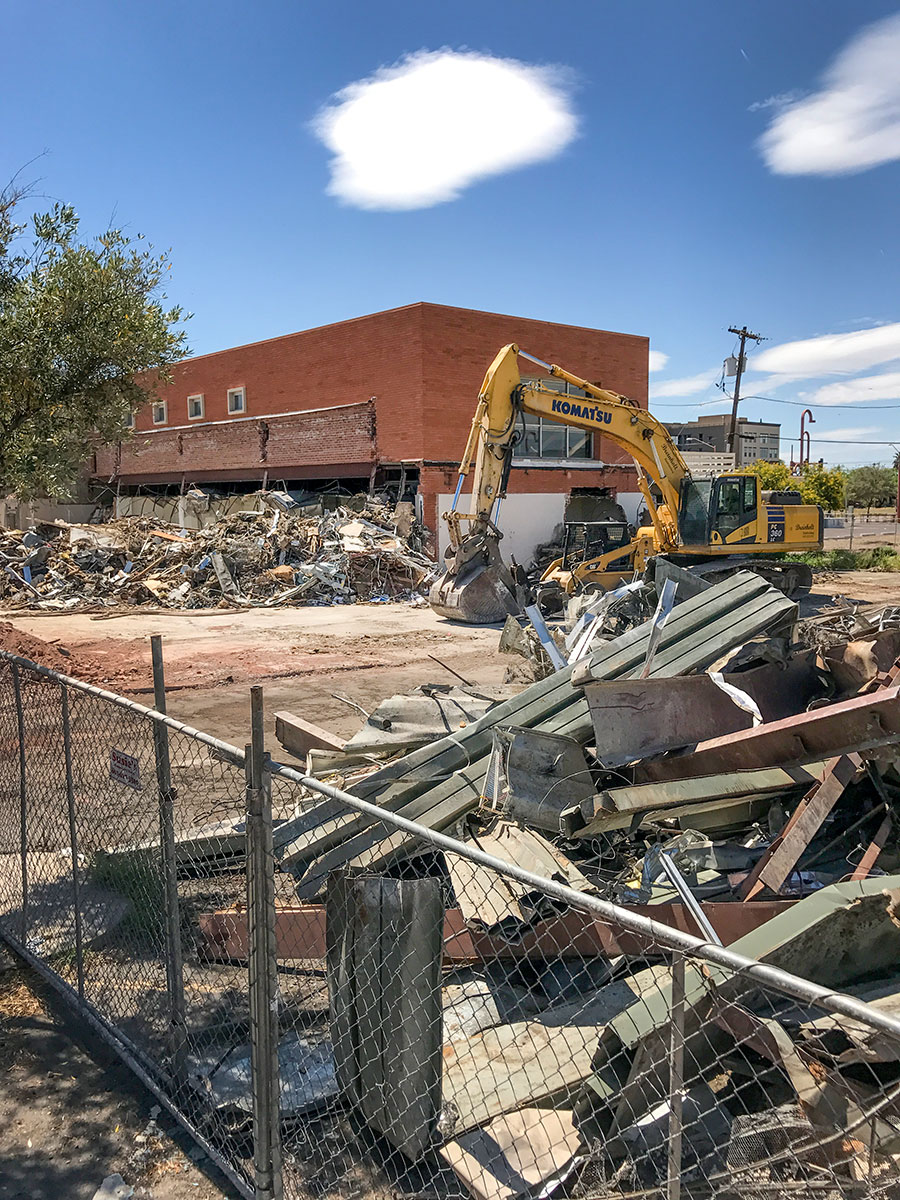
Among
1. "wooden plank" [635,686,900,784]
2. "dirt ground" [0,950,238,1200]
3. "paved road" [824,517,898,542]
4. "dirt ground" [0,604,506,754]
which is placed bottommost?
"dirt ground" [0,950,238,1200]

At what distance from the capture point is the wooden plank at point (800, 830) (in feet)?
13.9

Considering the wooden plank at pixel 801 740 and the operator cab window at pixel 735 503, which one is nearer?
the wooden plank at pixel 801 740

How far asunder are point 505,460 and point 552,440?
12.9 meters

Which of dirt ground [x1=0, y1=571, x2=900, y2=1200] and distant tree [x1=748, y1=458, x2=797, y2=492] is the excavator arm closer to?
dirt ground [x1=0, y1=571, x2=900, y2=1200]

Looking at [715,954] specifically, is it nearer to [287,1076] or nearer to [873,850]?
[287,1076]

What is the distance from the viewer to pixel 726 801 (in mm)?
→ 4910

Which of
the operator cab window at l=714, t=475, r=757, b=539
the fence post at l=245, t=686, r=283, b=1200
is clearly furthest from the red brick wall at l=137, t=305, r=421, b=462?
the fence post at l=245, t=686, r=283, b=1200

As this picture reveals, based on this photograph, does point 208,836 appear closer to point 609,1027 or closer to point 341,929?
point 341,929

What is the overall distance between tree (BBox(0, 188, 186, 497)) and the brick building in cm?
1940

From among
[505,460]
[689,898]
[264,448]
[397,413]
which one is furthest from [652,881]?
[264,448]

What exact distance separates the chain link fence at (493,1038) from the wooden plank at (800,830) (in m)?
0.51

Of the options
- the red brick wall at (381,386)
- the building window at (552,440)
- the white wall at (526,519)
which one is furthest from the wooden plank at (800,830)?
the building window at (552,440)

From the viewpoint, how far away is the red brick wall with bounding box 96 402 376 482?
1133 inches

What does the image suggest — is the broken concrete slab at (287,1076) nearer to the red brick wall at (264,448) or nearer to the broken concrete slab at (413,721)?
Result: the broken concrete slab at (413,721)
